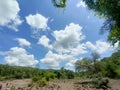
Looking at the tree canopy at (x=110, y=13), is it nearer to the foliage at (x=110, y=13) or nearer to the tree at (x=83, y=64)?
the foliage at (x=110, y=13)

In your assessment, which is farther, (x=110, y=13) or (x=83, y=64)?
(x=83, y=64)

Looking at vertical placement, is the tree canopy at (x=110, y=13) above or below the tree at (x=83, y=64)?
below

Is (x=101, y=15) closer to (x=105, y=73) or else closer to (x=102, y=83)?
(x=102, y=83)

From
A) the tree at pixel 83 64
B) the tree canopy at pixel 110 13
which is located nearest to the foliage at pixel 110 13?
the tree canopy at pixel 110 13

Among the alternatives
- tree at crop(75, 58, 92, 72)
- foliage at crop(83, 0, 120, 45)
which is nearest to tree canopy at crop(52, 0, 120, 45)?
foliage at crop(83, 0, 120, 45)

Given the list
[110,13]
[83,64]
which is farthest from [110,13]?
[83,64]

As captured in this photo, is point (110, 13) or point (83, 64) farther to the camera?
point (83, 64)

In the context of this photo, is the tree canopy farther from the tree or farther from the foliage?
the tree

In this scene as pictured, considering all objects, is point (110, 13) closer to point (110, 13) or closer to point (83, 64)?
point (110, 13)

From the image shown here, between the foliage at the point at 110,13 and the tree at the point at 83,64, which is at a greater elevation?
the tree at the point at 83,64

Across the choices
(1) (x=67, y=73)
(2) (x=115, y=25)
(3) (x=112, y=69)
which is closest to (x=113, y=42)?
(2) (x=115, y=25)

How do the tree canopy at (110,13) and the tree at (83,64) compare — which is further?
the tree at (83,64)

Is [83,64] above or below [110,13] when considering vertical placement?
above

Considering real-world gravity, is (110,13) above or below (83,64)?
below
